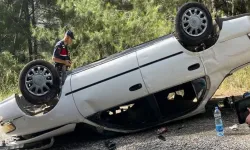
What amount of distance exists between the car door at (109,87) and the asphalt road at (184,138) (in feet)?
1.87

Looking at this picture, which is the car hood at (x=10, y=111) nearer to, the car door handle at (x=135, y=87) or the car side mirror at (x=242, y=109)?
the car door handle at (x=135, y=87)

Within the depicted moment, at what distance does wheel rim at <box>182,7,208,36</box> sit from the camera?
5.98 meters

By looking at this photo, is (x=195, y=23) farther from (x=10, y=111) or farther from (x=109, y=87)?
(x=10, y=111)

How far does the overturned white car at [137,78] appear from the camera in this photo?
19.4ft

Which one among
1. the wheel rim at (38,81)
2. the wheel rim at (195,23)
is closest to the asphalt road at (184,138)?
the wheel rim at (38,81)

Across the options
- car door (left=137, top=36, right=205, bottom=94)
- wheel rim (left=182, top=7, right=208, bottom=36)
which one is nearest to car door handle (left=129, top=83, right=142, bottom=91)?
car door (left=137, top=36, right=205, bottom=94)

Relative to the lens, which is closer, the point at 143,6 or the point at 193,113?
the point at 193,113

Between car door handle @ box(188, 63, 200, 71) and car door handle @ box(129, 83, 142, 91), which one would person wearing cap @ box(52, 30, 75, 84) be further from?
car door handle @ box(188, 63, 200, 71)

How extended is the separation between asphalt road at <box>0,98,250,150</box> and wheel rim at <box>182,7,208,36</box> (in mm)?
1398

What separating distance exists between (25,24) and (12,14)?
1367 mm

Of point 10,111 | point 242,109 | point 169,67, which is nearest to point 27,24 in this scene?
point 10,111

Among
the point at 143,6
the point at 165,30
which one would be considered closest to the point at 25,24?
the point at 143,6

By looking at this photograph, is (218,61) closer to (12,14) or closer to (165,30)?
(165,30)

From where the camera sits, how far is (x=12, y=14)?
26.5m
